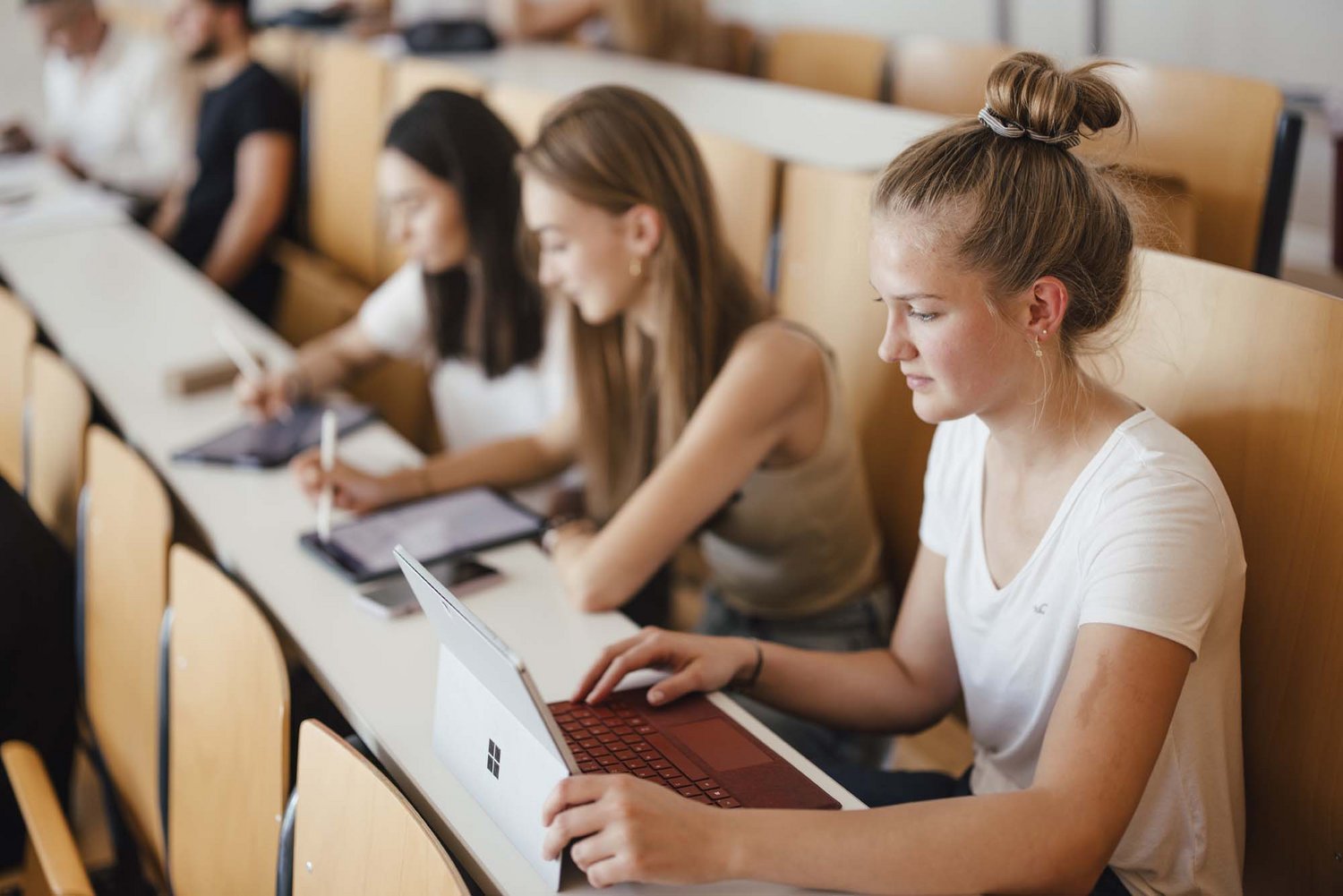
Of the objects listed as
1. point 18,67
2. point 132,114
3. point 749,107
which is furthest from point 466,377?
point 18,67

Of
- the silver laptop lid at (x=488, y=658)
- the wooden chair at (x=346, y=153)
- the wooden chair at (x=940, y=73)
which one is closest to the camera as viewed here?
the silver laptop lid at (x=488, y=658)

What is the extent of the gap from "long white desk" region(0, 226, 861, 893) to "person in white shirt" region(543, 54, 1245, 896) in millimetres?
88

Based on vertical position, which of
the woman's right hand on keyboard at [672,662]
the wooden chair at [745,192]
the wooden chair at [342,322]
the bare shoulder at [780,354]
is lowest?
the wooden chair at [342,322]

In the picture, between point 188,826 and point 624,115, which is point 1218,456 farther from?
point 188,826

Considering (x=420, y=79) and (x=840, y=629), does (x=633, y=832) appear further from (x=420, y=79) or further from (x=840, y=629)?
(x=420, y=79)

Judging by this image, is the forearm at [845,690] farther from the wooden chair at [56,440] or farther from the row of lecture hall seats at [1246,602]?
the wooden chair at [56,440]

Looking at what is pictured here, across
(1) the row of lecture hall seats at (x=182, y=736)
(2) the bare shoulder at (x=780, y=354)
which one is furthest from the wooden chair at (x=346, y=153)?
(2) the bare shoulder at (x=780, y=354)

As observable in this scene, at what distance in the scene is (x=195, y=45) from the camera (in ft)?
12.4

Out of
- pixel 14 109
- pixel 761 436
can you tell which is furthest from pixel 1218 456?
pixel 14 109

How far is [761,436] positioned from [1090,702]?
65 cm

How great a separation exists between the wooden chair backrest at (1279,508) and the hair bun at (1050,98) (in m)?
0.21

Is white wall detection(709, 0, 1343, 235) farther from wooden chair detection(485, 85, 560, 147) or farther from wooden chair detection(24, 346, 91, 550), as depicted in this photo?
wooden chair detection(24, 346, 91, 550)

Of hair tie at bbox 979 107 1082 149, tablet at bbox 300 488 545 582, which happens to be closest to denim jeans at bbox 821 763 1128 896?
tablet at bbox 300 488 545 582

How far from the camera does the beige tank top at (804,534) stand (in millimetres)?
1625
